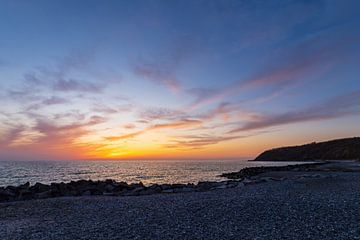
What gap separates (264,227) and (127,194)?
1461 cm

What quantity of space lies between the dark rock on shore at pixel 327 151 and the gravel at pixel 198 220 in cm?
10772

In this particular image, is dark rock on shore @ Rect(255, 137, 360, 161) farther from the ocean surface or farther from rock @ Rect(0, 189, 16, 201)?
rock @ Rect(0, 189, 16, 201)

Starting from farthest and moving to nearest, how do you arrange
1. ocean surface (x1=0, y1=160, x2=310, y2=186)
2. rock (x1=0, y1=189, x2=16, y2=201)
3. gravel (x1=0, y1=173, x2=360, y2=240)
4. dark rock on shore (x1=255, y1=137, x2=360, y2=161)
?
dark rock on shore (x1=255, y1=137, x2=360, y2=161) < ocean surface (x1=0, y1=160, x2=310, y2=186) < rock (x1=0, y1=189, x2=16, y2=201) < gravel (x1=0, y1=173, x2=360, y2=240)

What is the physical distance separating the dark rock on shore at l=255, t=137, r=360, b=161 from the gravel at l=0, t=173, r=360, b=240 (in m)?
108

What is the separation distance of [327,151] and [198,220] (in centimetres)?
13899

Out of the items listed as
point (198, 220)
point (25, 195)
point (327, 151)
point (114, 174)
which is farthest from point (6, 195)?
point (327, 151)

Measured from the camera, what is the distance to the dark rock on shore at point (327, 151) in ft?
394

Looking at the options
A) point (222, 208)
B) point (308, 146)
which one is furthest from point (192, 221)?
point (308, 146)

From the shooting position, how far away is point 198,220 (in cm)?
1254

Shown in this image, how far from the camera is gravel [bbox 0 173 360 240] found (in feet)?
34.5

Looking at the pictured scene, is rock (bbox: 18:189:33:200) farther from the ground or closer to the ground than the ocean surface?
closer to the ground

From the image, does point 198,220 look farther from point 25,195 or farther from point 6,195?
point 6,195

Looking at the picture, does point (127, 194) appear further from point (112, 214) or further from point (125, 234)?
point (125, 234)

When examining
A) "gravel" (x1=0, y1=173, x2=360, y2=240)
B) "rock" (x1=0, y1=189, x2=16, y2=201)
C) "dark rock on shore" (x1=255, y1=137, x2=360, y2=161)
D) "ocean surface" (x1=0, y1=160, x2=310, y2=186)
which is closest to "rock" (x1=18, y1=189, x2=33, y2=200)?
"rock" (x1=0, y1=189, x2=16, y2=201)
